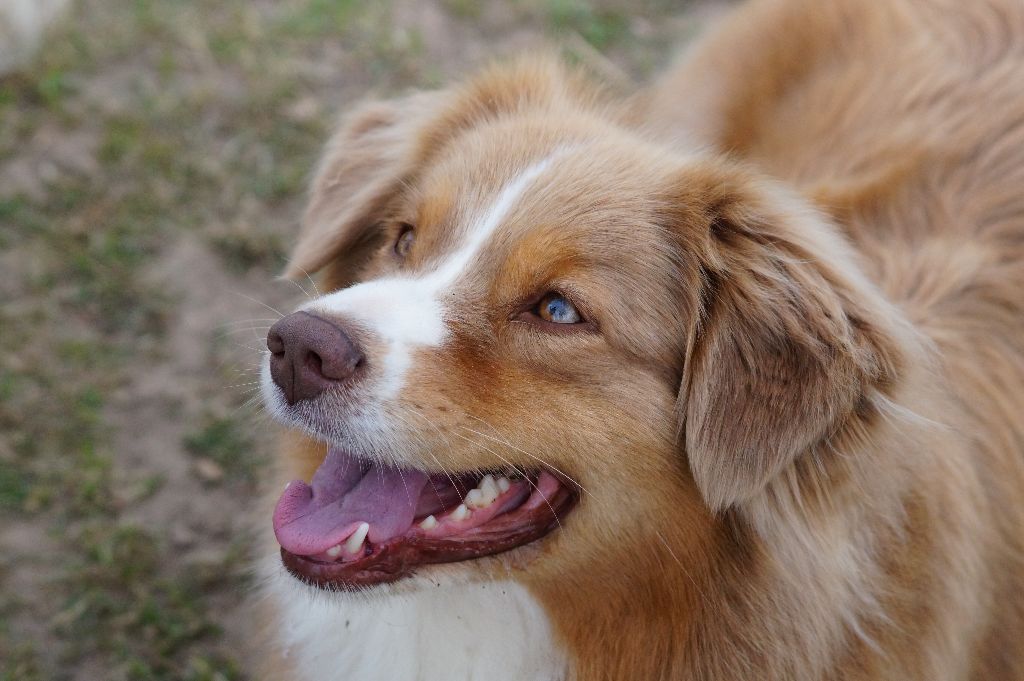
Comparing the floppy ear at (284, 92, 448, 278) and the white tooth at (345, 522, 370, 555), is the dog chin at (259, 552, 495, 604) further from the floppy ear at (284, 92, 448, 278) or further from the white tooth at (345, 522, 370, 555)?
the floppy ear at (284, 92, 448, 278)

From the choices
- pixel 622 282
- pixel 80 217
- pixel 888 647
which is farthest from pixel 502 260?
pixel 80 217

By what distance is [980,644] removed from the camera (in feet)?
8.82

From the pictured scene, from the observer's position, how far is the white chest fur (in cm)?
242

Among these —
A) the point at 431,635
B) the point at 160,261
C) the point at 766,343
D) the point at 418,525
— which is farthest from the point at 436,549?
the point at 160,261

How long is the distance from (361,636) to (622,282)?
1.08 metres

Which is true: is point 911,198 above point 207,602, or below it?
above

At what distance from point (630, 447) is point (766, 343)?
362mm

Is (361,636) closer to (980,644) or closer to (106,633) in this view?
(106,633)

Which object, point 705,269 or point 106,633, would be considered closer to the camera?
point 705,269

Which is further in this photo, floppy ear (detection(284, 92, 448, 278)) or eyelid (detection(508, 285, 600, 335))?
floppy ear (detection(284, 92, 448, 278))

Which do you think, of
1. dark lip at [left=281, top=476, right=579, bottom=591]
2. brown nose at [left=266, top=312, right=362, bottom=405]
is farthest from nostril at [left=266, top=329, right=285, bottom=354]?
dark lip at [left=281, top=476, right=579, bottom=591]

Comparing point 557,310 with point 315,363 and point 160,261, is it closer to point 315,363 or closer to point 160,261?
point 315,363

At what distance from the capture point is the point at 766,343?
2254 mm

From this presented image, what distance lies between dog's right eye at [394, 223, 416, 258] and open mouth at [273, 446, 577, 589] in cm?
60
